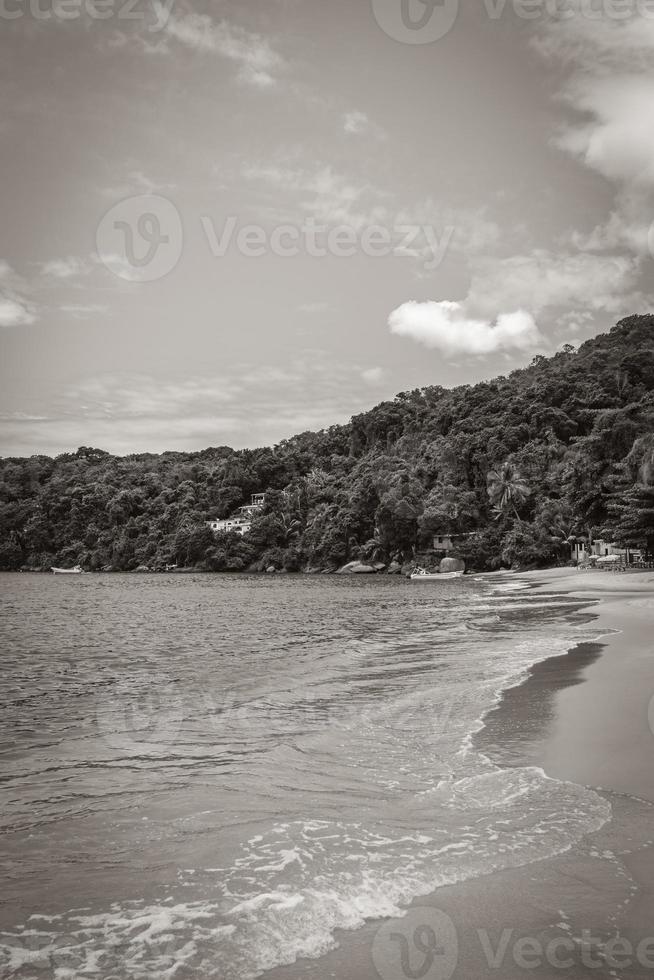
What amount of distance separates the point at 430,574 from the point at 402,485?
1523 centimetres

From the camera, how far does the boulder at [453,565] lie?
7819cm

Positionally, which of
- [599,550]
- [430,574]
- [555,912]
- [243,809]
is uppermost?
[599,550]

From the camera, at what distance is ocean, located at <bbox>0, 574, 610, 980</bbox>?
438 centimetres

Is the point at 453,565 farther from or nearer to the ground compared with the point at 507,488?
nearer to the ground

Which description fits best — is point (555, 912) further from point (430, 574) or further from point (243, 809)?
point (430, 574)

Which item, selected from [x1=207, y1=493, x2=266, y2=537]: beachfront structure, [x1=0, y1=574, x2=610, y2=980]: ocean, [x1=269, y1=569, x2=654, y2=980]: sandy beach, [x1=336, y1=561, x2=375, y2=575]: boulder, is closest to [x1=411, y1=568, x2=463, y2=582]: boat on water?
[x1=336, y1=561, x2=375, y2=575]: boulder

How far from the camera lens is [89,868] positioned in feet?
17.5

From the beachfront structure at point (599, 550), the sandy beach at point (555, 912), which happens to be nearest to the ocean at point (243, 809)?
the sandy beach at point (555, 912)

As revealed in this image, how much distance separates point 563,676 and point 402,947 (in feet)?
29.9

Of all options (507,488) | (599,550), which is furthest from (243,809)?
(507,488)

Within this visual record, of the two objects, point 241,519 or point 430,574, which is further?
point 241,519

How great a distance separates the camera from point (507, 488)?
7656 cm

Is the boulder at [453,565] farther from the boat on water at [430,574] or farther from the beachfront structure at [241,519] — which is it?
the beachfront structure at [241,519]

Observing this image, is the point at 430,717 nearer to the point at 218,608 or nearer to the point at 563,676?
the point at 563,676
